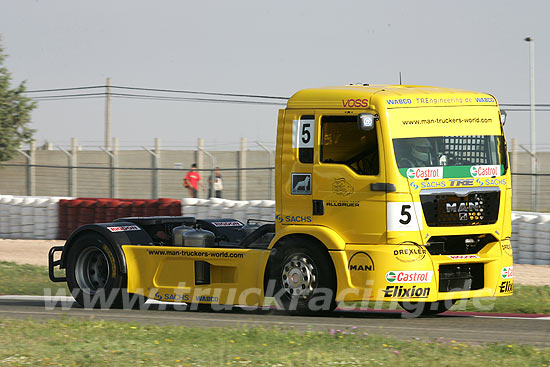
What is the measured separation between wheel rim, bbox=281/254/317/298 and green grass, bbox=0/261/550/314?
5.58 feet

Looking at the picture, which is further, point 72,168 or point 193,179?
point 72,168

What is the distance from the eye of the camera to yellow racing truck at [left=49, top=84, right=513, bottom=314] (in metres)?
9.47

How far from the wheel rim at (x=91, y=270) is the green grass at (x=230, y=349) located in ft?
8.94

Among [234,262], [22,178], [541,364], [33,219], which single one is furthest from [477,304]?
[22,178]

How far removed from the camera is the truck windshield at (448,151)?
31.2 ft

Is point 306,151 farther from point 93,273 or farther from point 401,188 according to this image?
point 93,273

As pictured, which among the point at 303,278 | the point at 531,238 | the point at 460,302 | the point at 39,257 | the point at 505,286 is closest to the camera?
the point at 303,278

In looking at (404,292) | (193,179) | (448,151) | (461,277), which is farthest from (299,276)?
(193,179)

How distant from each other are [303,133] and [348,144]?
53 cm

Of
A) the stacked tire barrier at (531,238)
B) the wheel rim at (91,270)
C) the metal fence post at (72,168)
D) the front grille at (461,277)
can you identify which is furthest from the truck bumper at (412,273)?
the metal fence post at (72,168)

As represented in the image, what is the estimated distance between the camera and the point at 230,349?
7.55 metres

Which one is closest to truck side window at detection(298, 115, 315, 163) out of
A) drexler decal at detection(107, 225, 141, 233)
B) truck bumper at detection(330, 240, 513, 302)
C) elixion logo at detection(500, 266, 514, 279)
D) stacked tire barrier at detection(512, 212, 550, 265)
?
truck bumper at detection(330, 240, 513, 302)

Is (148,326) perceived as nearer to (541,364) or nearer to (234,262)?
(234,262)

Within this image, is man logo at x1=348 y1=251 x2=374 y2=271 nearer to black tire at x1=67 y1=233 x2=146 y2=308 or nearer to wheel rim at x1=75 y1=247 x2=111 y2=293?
black tire at x1=67 y1=233 x2=146 y2=308
